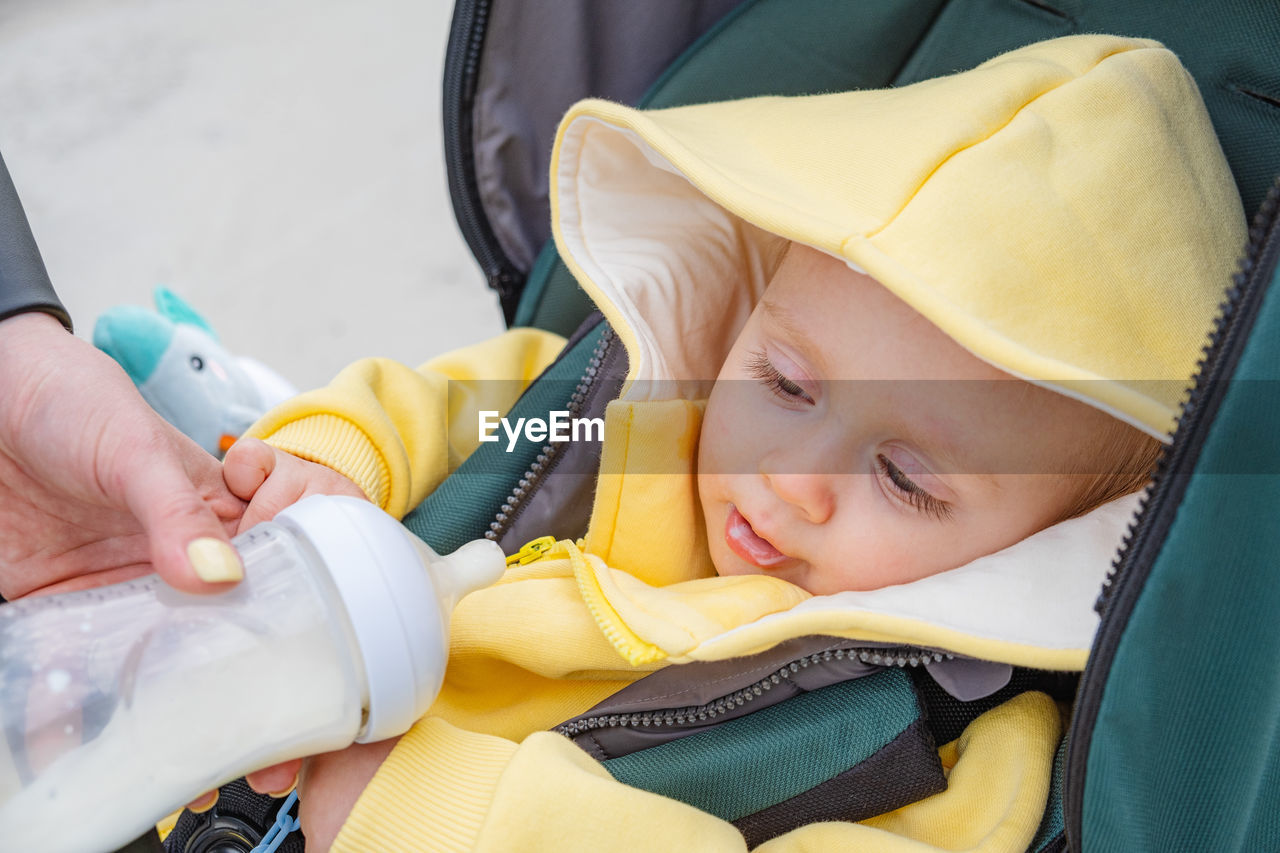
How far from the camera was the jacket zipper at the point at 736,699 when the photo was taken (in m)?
0.60

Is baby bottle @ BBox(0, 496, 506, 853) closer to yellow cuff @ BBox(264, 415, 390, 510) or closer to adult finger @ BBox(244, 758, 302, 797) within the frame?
adult finger @ BBox(244, 758, 302, 797)

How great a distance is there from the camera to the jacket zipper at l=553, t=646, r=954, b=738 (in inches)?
23.6

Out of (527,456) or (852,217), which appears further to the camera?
(527,456)

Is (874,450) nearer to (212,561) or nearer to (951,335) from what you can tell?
(951,335)

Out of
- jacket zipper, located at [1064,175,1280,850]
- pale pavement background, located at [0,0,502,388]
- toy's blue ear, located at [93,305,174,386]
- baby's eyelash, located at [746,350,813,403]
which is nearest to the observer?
jacket zipper, located at [1064,175,1280,850]

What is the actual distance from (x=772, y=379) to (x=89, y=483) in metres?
0.40

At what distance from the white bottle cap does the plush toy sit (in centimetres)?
51

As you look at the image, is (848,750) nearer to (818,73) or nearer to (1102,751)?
(1102,751)

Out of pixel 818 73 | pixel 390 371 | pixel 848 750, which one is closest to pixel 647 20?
pixel 818 73

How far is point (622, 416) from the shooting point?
27.5 inches

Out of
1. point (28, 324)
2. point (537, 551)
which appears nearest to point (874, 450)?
point (537, 551)

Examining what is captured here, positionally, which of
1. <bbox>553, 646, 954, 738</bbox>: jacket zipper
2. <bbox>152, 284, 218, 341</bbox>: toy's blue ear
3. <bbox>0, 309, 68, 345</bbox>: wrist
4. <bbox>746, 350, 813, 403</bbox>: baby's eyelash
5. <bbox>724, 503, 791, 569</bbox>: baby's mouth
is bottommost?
<bbox>553, 646, 954, 738</bbox>: jacket zipper

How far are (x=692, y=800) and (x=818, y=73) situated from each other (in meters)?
0.55

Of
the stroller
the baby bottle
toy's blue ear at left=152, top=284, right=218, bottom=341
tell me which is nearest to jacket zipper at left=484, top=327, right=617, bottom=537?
the stroller
